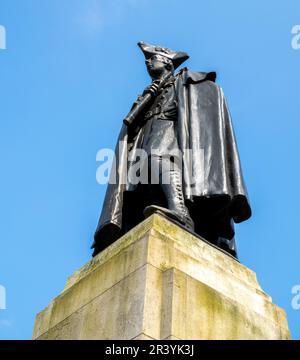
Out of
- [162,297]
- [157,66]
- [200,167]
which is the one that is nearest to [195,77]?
[157,66]

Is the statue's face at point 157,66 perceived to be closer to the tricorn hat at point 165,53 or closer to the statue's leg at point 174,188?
the tricorn hat at point 165,53

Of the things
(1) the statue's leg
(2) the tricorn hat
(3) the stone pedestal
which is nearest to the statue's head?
(2) the tricorn hat

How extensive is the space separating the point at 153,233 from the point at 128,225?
6.57 feet

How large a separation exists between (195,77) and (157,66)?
0.77 m

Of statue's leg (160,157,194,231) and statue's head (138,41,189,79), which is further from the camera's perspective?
statue's head (138,41,189,79)

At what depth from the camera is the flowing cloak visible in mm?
8977

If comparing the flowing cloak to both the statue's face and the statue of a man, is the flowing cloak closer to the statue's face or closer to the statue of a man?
the statue of a man

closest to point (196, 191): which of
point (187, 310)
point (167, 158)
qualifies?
point (167, 158)

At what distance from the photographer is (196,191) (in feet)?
28.9

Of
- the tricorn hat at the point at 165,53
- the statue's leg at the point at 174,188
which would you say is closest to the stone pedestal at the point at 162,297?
the statue's leg at the point at 174,188

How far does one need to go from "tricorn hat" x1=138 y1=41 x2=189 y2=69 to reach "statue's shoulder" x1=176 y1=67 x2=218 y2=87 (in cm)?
56

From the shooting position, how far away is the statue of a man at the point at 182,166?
8.91 metres

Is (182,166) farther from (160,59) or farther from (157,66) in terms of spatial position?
(160,59)
